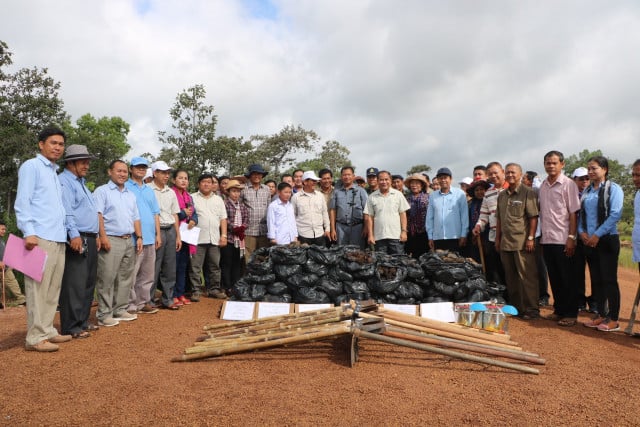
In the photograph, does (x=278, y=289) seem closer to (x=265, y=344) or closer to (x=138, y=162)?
(x=265, y=344)

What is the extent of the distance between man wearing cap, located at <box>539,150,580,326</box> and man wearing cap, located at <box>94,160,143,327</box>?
196 inches

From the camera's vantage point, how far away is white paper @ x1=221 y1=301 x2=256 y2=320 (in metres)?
5.27

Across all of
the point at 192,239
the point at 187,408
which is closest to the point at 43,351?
the point at 187,408

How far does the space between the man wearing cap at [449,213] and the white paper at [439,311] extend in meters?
1.51

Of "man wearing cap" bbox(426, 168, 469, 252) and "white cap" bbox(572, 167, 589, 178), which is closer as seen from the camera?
"white cap" bbox(572, 167, 589, 178)

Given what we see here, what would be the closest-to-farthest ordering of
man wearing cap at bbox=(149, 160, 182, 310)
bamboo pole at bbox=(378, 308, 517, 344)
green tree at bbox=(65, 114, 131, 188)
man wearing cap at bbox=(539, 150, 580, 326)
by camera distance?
bamboo pole at bbox=(378, 308, 517, 344) → man wearing cap at bbox=(539, 150, 580, 326) → man wearing cap at bbox=(149, 160, 182, 310) → green tree at bbox=(65, 114, 131, 188)

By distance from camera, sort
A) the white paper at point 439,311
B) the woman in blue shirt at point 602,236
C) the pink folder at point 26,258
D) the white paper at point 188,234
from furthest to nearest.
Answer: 1. the white paper at point 188,234
2. the white paper at point 439,311
3. the woman in blue shirt at point 602,236
4. the pink folder at point 26,258

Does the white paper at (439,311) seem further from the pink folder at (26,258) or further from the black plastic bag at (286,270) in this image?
the pink folder at (26,258)

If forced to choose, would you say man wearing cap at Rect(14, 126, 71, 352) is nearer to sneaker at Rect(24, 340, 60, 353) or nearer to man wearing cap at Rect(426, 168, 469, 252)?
sneaker at Rect(24, 340, 60, 353)

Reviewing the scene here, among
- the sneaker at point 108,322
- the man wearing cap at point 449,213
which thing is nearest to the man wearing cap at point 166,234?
Answer: the sneaker at point 108,322

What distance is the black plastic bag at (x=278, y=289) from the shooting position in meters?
5.50

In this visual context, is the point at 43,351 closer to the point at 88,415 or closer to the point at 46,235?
the point at 46,235

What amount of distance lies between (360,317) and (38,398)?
2.53 m

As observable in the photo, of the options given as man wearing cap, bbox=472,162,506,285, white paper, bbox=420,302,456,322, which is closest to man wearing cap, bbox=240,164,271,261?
white paper, bbox=420,302,456,322
